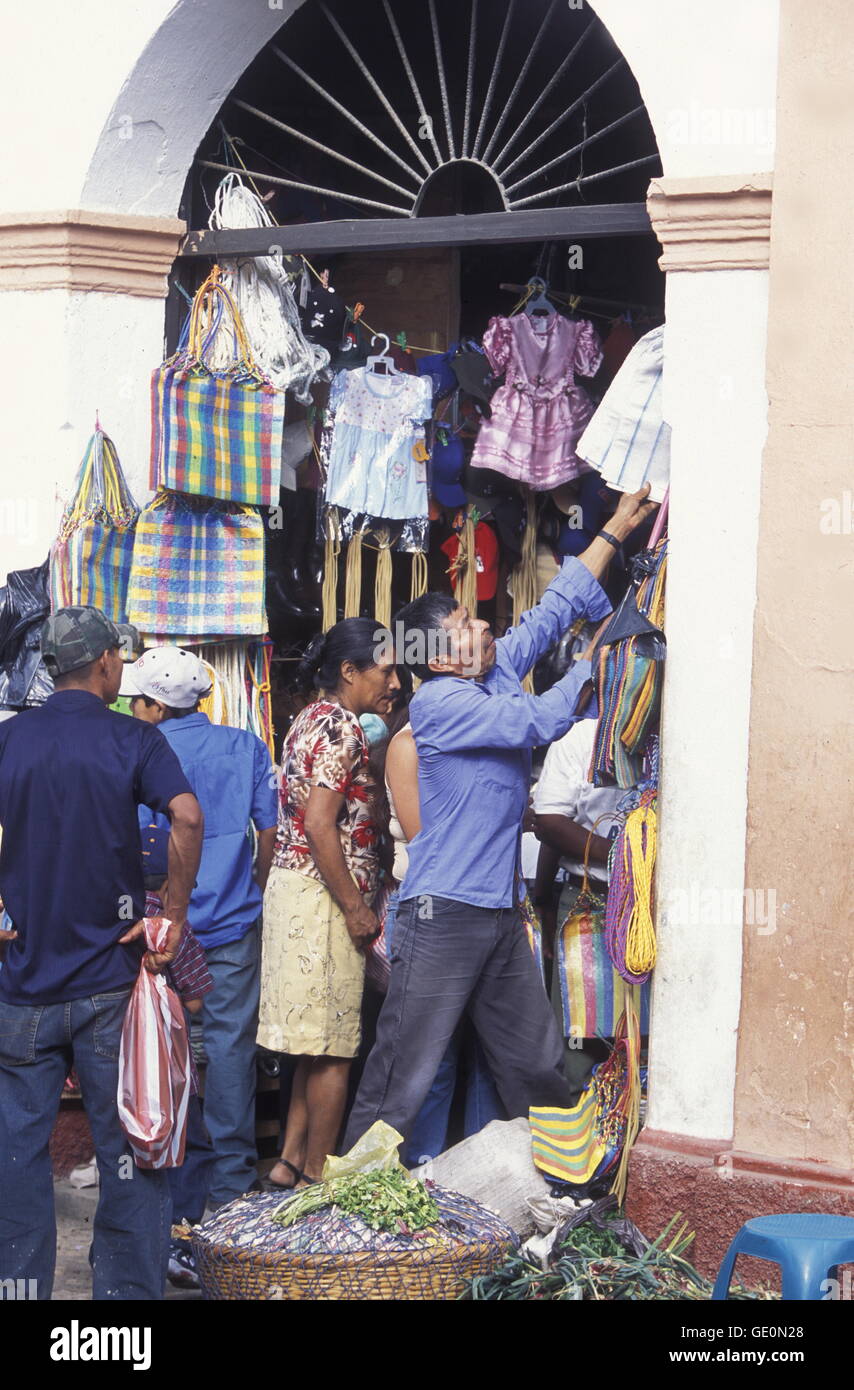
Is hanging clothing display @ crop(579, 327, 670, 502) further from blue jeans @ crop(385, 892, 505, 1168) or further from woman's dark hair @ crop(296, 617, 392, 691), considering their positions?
blue jeans @ crop(385, 892, 505, 1168)

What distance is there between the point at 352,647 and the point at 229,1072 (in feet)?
4.40

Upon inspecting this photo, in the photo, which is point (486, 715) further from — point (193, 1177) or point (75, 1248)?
point (75, 1248)

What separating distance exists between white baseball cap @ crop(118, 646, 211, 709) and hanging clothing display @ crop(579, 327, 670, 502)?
1337 millimetres

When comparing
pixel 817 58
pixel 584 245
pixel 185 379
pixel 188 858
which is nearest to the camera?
pixel 188 858

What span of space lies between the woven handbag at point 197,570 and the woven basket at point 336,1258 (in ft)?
6.95

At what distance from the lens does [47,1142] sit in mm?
4129

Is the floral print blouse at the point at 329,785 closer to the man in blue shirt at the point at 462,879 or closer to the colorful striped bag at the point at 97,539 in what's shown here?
the man in blue shirt at the point at 462,879

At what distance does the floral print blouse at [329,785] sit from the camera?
5117mm

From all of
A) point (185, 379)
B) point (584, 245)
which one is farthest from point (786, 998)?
point (584, 245)

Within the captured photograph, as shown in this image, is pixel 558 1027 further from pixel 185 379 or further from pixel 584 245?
pixel 584 245

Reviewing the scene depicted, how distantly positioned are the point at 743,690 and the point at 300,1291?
1915mm

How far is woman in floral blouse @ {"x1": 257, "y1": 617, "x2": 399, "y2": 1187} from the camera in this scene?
515cm

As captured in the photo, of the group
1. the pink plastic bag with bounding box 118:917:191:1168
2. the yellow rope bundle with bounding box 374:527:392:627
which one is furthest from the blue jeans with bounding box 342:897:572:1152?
the yellow rope bundle with bounding box 374:527:392:627

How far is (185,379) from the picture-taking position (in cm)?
573
